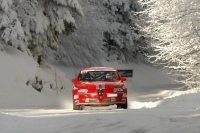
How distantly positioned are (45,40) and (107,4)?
18.8m

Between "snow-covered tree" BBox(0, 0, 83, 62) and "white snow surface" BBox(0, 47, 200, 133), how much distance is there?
3.61ft

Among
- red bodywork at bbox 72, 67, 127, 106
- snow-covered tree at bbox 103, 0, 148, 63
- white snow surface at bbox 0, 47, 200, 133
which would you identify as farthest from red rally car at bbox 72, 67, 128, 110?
snow-covered tree at bbox 103, 0, 148, 63

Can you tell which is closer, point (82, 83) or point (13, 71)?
point (82, 83)

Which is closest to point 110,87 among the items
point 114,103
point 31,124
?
point 114,103

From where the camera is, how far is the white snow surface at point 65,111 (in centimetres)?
1055

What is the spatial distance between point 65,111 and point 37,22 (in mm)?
10634

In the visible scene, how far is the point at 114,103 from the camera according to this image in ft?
52.6

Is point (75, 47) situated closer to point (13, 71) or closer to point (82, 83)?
point (13, 71)

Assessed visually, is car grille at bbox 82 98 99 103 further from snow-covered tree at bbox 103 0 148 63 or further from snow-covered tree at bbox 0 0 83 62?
snow-covered tree at bbox 103 0 148 63

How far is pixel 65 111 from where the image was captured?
48.6 ft

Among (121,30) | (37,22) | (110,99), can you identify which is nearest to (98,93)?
(110,99)

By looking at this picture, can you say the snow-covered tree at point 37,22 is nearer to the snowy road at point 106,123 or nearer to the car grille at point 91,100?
the car grille at point 91,100

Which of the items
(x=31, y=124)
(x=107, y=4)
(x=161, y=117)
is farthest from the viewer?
(x=107, y=4)

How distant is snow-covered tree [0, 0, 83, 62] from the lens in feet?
74.1
